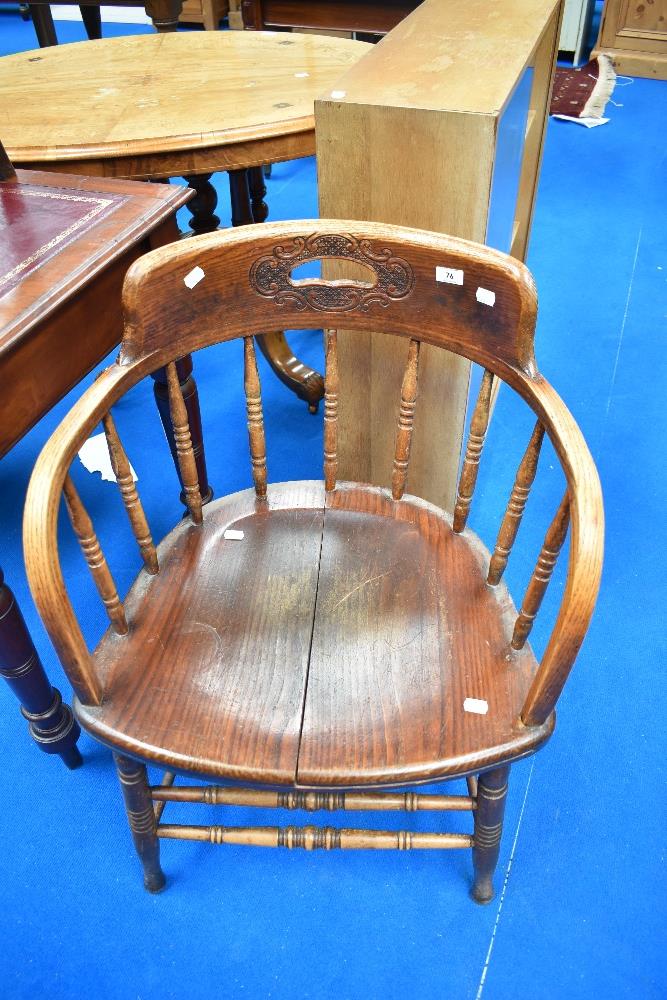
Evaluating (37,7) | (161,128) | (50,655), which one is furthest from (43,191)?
(37,7)

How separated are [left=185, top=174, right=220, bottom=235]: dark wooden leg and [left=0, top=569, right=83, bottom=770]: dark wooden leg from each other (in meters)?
1.13

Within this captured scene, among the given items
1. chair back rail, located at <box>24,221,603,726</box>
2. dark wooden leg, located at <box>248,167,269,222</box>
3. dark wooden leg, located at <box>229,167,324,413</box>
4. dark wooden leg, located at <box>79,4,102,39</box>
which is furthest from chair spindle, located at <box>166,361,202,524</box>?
dark wooden leg, located at <box>79,4,102,39</box>

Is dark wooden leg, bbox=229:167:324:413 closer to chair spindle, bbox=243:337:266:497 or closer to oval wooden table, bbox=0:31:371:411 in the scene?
oval wooden table, bbox=0:31:371:411

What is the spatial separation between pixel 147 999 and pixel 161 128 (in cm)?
136

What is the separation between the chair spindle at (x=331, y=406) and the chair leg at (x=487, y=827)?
439mm

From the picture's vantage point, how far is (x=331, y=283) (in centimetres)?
97

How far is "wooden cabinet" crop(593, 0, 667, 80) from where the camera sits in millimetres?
3889

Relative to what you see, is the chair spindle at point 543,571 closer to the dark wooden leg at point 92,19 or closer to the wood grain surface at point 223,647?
the wood grain surface at point 223,647

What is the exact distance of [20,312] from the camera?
0.92 m

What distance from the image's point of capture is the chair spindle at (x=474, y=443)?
3.09ft

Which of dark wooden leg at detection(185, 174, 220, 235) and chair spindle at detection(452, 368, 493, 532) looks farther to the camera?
dark wooden leg at detection(185, 174, 220, 235)

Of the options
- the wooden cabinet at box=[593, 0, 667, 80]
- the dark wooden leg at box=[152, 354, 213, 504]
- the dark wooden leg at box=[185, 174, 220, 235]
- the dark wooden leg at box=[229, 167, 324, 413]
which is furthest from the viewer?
the wooden cabinet at box=[593, 0, 667, 80]

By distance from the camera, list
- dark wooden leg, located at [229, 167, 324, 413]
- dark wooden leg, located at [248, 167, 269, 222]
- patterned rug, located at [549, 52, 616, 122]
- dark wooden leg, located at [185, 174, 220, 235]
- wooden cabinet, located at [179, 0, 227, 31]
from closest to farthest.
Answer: dark wooden leg, located at [185, 174, 220, 235] → dark wooden leg, located at [229, 167, 324, 413] → dark wooden leg, located at [248, 167, 269, 222] → patterned rug, located at [549, 52, 616, 122] → wooden cabinet, located at [179, 0, 227, 31]

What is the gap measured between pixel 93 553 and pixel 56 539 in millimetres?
104
